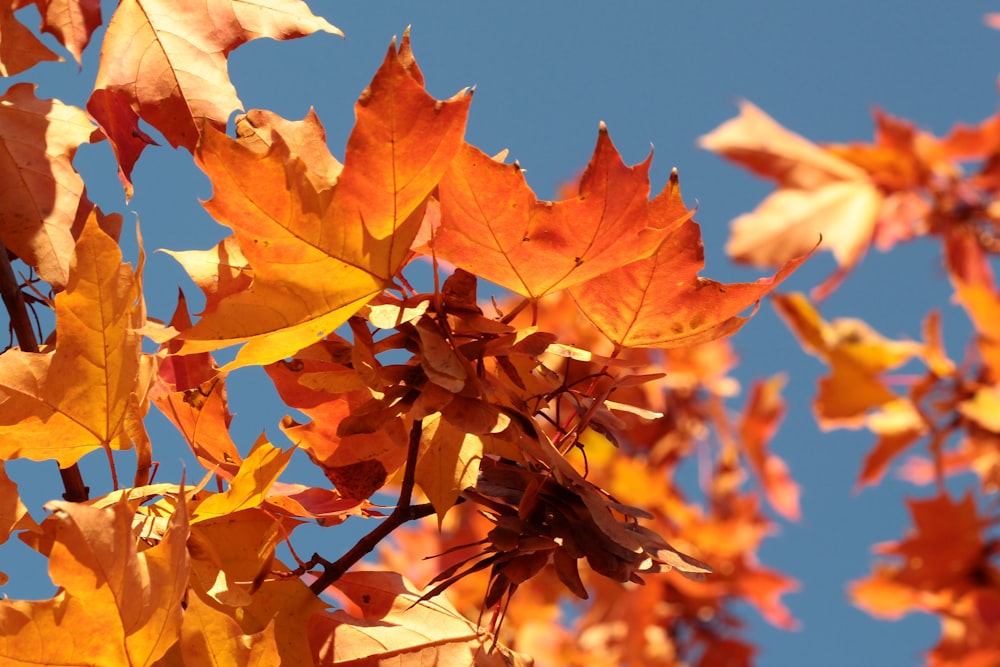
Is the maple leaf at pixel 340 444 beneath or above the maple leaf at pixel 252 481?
above

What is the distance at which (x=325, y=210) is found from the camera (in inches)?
13.5

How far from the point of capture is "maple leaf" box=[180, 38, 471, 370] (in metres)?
0.33

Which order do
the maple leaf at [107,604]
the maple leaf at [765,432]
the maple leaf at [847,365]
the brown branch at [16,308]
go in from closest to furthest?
the maple leaf at [107,604] → the brown branch at [16,308] → the maple leaf at [847,365] → the maple leaf at [765,432]

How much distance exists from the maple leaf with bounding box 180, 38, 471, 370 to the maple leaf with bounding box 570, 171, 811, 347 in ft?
0.32

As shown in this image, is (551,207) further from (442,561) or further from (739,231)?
(442,561)

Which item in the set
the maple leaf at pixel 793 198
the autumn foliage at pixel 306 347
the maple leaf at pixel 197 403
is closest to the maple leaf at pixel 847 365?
the maple leaf at pixel 793 198

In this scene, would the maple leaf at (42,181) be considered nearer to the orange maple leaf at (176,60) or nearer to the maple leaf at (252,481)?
the orange maple leaf at (176,60)

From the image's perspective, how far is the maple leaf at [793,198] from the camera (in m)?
1.69

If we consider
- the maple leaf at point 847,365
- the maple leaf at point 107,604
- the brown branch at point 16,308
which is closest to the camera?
the maple leaf at point 107,604

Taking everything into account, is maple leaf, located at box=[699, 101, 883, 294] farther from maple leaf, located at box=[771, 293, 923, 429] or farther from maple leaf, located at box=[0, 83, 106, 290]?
maple leaf, located at box=[0, 83, 106, 290]

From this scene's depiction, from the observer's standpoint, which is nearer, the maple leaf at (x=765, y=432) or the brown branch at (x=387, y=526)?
the brown branch at (x=387, y=526)

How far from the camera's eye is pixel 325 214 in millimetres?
344

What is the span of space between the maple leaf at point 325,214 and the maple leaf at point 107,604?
0.22 feet

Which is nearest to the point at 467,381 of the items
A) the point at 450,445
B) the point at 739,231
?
the point at 450,445
